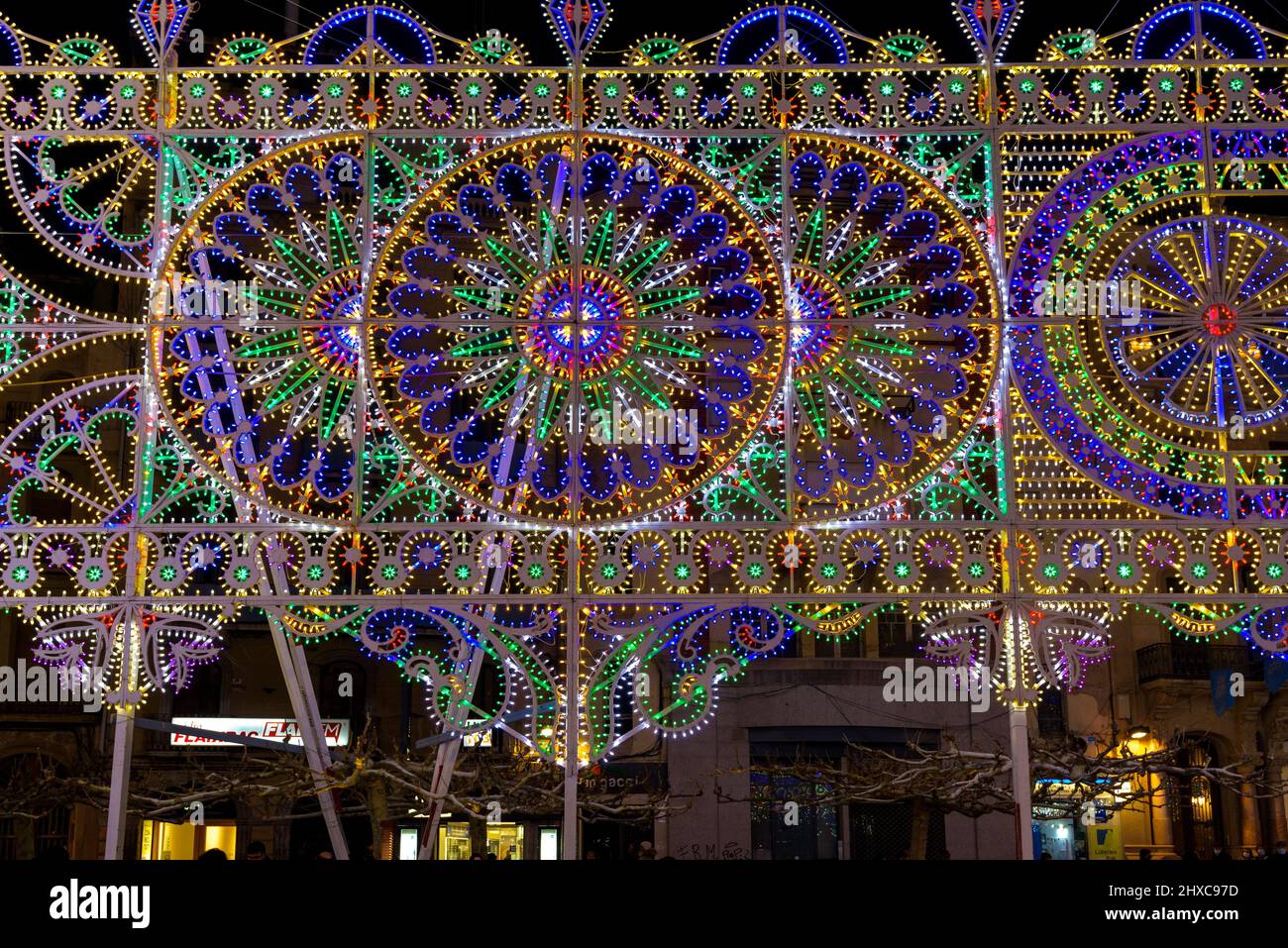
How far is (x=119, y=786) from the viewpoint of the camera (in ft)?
27.7

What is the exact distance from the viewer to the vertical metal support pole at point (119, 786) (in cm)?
843

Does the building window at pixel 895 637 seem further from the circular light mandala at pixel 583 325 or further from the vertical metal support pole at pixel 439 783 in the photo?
the circular light mandala at pixel 583 325

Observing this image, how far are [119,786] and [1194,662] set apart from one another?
47.9 feet

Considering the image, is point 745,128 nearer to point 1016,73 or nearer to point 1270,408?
point 1016,73

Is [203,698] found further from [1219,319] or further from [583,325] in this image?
[1219,319]

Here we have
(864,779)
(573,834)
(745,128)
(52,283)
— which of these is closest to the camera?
(573,834)

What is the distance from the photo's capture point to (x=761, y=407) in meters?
8.75

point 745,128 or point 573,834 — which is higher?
point 745,128

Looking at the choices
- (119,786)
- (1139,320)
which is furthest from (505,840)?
(1139,320)

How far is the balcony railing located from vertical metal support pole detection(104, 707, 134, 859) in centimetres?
1411

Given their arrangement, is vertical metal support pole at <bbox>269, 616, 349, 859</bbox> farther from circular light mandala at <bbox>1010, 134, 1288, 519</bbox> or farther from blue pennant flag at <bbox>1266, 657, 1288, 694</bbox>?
blue pennant flag at <bbox>1266, 657, 1288, 694</bbox>

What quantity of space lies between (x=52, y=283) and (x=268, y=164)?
12.3 meters

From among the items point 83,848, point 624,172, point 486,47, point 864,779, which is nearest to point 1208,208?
point 624,172

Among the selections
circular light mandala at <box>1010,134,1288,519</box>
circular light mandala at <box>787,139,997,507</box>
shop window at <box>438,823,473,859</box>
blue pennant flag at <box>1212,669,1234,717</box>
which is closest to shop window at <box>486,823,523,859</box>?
shop window at <box>438,823,473,859</box>
